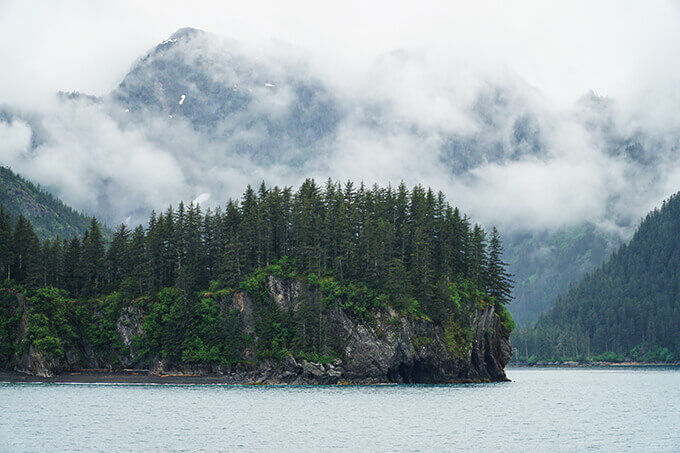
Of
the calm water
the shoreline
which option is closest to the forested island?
the shoreline

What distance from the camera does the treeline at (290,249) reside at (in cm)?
13300

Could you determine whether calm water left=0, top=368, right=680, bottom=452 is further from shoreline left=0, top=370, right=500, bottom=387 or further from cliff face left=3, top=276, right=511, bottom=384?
shoreline left=0, top=370, right=500, bottom=387

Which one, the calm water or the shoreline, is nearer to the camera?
the calm water

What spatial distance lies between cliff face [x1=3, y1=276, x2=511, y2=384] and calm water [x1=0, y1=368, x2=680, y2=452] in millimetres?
15712

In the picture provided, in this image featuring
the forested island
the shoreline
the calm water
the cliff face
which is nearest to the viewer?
the calm water

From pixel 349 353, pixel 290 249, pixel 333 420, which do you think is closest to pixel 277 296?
pixel 290 249

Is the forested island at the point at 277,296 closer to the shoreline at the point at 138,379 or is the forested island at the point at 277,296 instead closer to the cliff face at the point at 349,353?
the cliff face at the point at 349,353

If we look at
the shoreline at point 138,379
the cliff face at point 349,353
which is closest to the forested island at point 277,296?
the cliff face at point 349,353

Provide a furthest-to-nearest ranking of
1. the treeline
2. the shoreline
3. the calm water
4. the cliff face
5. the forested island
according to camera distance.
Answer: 1. the treeline
2. the forested island
3. the shoreline
4. the cliff face
5. the calm water

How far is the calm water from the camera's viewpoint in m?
53.5

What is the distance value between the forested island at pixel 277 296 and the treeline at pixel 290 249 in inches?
14.9

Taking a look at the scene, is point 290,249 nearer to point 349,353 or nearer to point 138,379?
point 349,353

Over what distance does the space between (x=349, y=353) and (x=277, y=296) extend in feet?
66.4

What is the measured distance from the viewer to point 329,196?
15262 cm
